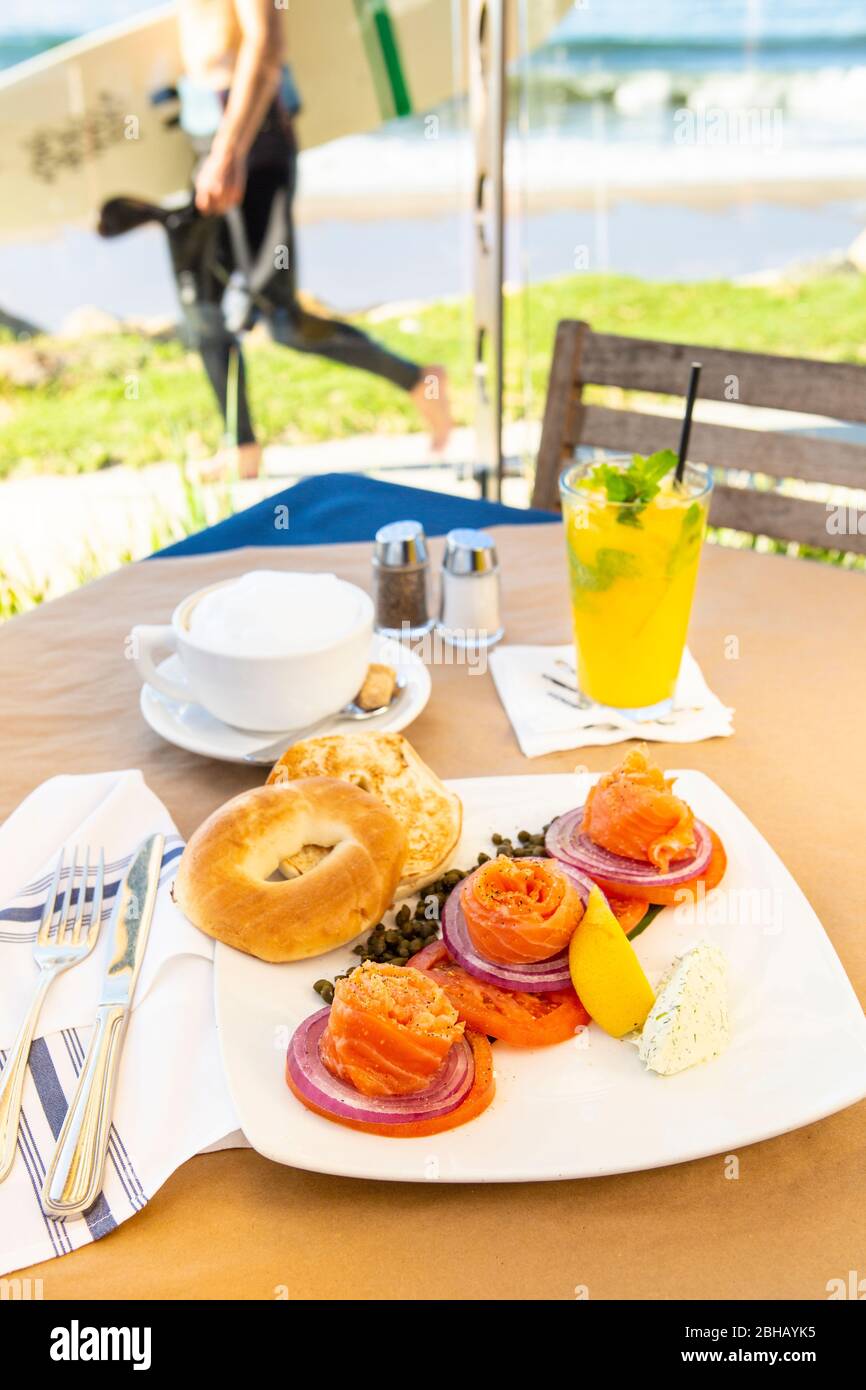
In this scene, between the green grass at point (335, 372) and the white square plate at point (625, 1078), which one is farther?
the green grass at point (335, 372)

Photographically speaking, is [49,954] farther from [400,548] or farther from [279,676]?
[400,548]

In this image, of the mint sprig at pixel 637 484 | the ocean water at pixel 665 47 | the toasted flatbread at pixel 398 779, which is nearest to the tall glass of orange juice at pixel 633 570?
the mint sprig at pixel 637 484

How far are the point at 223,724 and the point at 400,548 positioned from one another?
0.37 m

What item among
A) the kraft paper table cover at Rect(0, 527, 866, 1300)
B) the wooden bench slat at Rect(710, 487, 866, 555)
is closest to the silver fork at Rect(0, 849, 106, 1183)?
the kraft paper table cover at Rect(0, 527, 866, 1300)

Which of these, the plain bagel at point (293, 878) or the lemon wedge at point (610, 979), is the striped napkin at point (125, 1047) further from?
the lemon wedge at point (610, 979)

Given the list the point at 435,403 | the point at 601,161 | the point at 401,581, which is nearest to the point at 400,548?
the point at 401,581

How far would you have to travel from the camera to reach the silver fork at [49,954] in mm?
849

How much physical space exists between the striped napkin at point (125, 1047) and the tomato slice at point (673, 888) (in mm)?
358

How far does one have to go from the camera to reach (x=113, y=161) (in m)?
3.80

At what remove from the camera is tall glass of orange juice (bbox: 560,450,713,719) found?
1388mm

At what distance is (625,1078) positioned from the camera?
34.2 inches

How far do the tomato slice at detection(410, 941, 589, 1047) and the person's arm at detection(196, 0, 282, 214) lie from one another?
11.2 ft
